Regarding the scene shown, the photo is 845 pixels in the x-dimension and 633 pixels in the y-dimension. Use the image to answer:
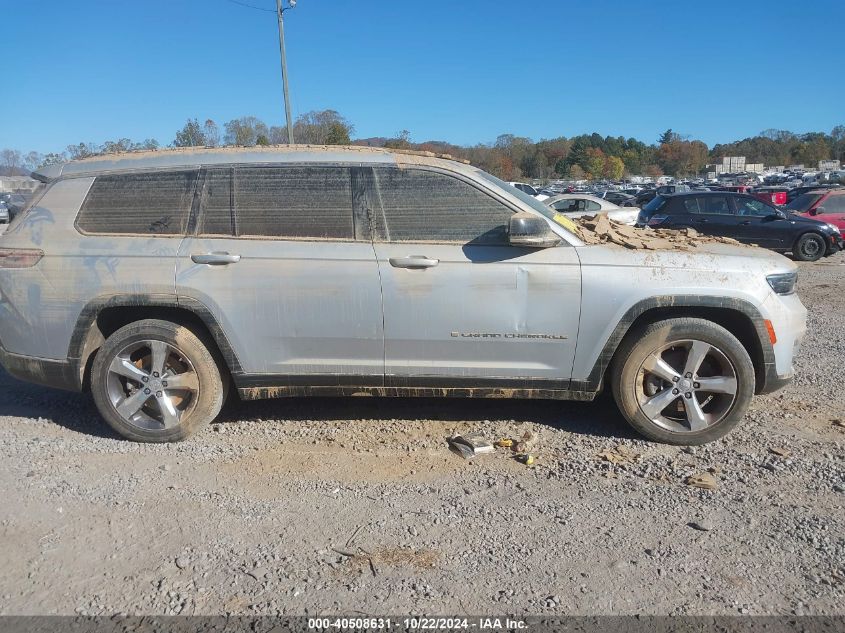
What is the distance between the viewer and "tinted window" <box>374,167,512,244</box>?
3.96 metres

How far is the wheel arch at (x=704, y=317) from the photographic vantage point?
3.86 metres

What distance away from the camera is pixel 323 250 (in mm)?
3939

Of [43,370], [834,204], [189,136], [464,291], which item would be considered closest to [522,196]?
[464,291]

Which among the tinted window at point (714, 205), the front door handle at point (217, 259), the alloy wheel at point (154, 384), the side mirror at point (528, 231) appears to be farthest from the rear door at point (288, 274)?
the tinted window at point (714, 205)

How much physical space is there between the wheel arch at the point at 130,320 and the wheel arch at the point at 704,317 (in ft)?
7.37

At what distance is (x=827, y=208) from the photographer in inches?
580

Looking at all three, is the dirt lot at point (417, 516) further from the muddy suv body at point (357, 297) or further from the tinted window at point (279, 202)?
the tinted window at point (279, 202)

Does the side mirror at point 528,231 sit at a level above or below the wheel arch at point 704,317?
above

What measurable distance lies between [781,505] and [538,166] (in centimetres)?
10376

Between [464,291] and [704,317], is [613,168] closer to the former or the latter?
[704,317]

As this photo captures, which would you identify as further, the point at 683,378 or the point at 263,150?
the point at 263,150

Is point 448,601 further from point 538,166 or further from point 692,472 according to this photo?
point 538,166

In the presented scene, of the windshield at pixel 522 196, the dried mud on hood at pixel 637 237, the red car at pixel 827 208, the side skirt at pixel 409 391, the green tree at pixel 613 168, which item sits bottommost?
the green tree at pixel 613 168

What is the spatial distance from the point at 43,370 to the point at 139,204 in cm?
125
